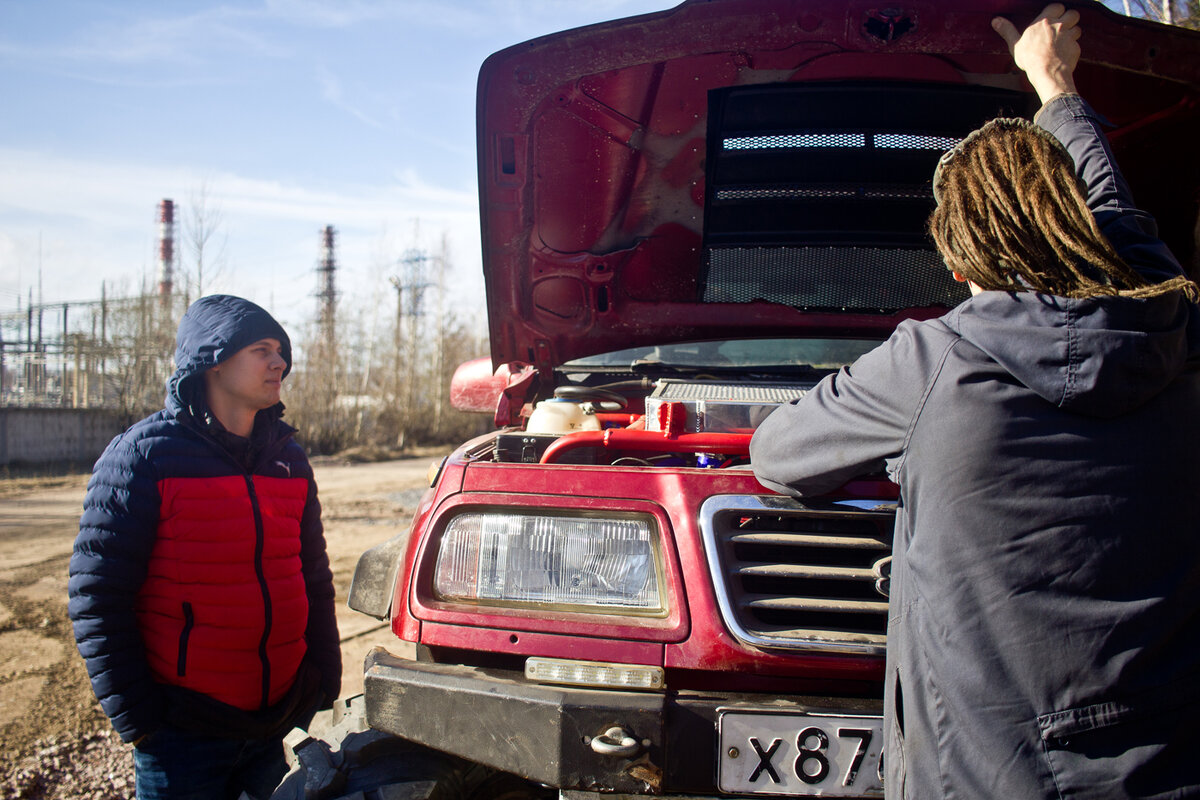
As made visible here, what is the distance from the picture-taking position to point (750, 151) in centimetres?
279

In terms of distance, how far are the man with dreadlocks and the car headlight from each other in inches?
27.7

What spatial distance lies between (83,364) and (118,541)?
21352 millimetres

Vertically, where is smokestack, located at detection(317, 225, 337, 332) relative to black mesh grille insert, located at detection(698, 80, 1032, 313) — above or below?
above

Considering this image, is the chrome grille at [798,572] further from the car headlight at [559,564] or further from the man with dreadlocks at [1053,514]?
the man with dreadlocks at [1053,514]

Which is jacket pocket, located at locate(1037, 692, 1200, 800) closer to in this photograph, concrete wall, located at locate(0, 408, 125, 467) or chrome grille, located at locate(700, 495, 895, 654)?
chrome grille, located at locate(700, 495, 895, 654)

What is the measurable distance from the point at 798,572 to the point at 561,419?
3.15 feet

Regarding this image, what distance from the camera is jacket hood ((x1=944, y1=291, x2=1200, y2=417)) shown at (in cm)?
117

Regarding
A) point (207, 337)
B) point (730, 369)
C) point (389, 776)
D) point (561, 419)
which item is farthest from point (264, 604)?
point (730, 369)

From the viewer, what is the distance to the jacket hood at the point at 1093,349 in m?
1.17

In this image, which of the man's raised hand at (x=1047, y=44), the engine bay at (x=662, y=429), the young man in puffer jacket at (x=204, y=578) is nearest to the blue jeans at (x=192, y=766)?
the young man in puffer jacket at (x=204, y=578)

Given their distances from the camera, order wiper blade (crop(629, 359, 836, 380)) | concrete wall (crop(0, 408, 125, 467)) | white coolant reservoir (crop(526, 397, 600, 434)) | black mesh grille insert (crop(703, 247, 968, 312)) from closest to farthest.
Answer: white coolant reservoir (crop(526, 397, 600, 434))
wiper blade (crop(629, 359, 836, 380))
black mesh grille insert (crop(703, 247, 968, 312))
concrete wall (crop(0, 408, 125, 467))

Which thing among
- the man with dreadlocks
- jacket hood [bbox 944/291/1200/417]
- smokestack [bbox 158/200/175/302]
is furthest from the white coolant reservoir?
smokestack [bbox 158/200/175/302]

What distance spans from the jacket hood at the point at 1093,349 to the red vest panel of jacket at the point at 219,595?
183 centimetres

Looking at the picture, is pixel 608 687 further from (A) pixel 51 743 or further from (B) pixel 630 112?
(A) pixel 51 743
